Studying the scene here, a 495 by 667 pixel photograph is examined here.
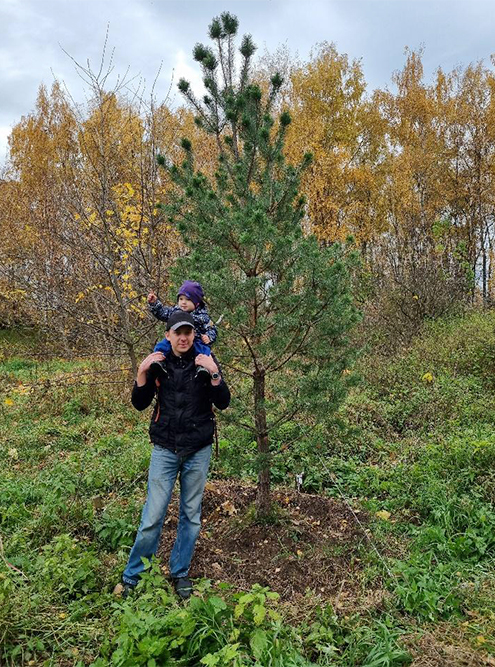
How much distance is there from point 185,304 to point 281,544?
6.63 ft

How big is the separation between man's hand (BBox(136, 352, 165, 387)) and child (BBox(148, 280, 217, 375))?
0.15 ft

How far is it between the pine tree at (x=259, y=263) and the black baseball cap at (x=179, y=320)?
0.29 metres

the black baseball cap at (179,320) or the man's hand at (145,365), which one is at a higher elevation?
the black baseball cap at (179,320)

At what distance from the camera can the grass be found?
2500 millimetres

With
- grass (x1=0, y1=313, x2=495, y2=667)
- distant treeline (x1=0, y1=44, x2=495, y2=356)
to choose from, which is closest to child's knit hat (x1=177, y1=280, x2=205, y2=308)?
grass (x1=0, y1=313, x2=495, y2=667)

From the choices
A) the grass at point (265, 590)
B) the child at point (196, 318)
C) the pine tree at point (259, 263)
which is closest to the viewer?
the grass at point (265, 590)

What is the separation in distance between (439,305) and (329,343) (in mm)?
8826

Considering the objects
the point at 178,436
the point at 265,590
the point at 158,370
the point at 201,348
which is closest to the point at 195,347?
the point at 201,348

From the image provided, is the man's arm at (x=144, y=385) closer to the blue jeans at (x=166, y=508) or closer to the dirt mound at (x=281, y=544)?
the blue jeans at (x=166, y=508)

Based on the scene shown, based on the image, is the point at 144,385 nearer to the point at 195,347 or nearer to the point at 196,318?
the point at 195,347

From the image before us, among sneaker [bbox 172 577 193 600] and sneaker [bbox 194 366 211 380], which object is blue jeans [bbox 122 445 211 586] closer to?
sneaker [bbox 172 577 193 600]

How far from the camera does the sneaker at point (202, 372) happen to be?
3076 mm

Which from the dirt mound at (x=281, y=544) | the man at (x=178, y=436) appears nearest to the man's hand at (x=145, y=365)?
the man at (x=178, y=436)

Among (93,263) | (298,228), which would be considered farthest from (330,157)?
(298,228)
